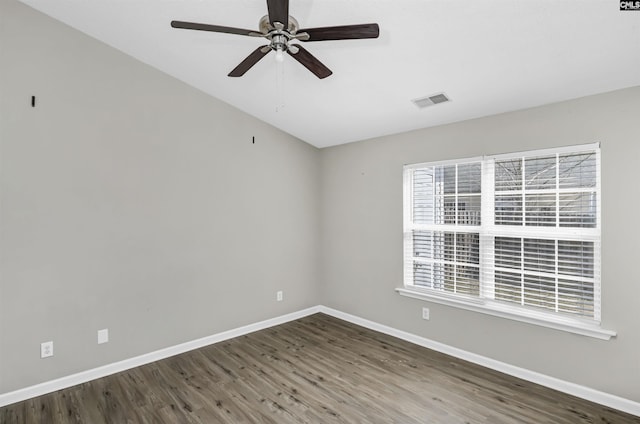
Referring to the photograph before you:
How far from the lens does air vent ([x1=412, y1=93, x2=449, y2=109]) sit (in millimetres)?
2956

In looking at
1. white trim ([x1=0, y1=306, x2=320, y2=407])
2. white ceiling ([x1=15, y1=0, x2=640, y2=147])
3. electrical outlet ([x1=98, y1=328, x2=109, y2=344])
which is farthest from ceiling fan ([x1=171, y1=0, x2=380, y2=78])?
white trim ([x1=0, y1=306, x2=320, y2=407])

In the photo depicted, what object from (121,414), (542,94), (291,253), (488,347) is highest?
(542,94)

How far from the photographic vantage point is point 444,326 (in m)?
3.43

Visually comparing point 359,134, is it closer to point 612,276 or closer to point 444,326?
point 444,326

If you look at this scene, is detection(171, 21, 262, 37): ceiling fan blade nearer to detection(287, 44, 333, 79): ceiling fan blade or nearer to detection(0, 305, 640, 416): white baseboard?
detection(287, 44, 333, 79): ceiling fan blade

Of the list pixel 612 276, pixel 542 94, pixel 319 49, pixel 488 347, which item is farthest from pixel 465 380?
pixel 319 49

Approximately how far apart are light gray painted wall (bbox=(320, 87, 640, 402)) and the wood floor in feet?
0.89

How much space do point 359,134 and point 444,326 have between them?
8.12 feet

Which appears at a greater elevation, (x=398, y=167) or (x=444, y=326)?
(x=398, y=167)

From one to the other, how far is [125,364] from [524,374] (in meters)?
3.72

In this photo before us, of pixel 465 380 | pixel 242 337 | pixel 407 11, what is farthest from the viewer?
pixel 242 337

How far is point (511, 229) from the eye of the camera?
3.02 metres

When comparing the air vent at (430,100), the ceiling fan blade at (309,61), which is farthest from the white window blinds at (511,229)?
the ceiling fan blade at (309,61)

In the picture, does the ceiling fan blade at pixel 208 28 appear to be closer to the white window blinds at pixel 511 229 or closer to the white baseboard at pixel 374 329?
the white window blinds at pixel 511 229
